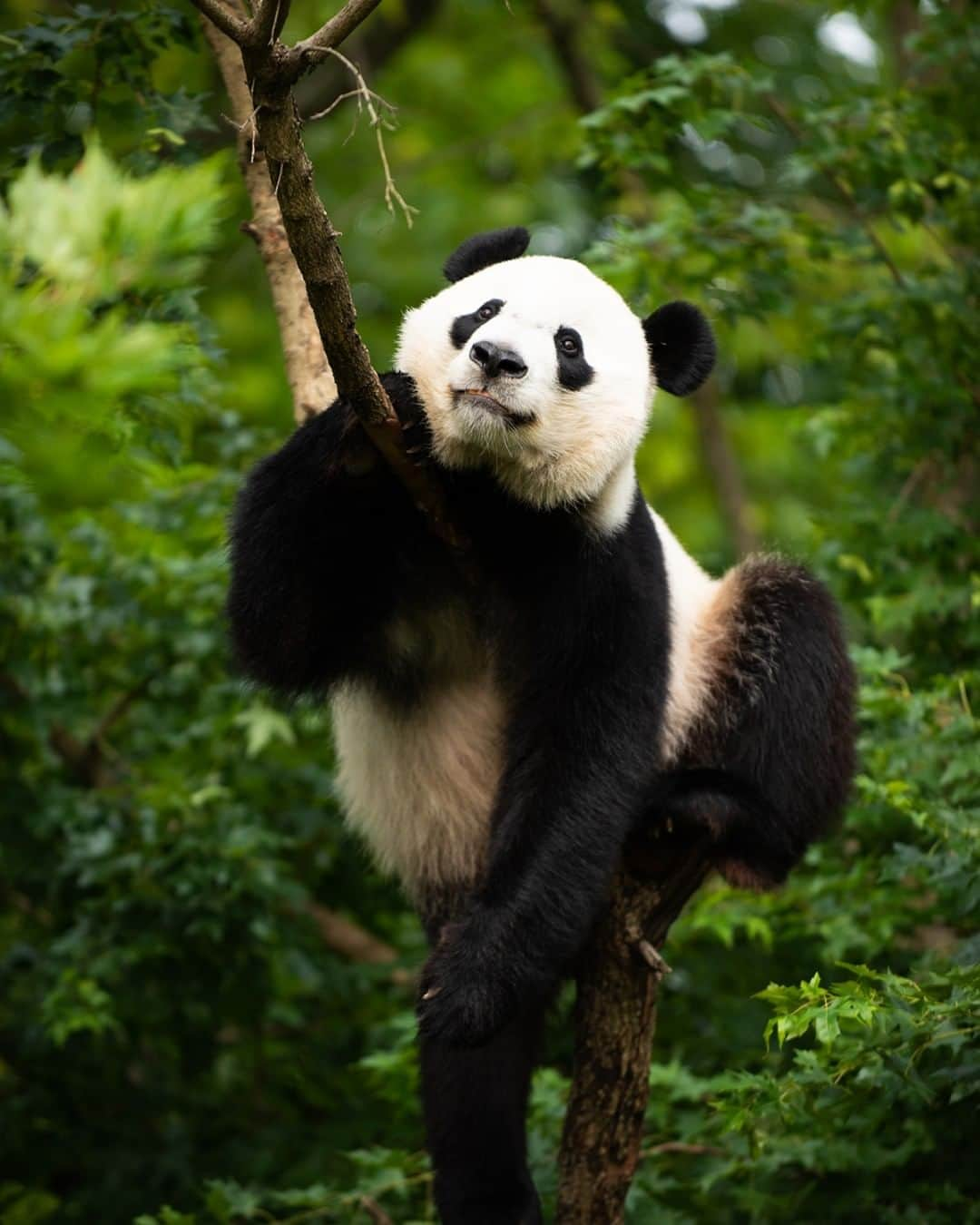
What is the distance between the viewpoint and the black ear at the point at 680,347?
4172mm

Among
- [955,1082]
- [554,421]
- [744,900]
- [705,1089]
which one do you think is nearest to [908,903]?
[744,900]

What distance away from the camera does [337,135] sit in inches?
442

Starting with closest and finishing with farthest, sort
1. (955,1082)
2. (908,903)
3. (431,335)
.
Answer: (955,1082) → (431,335) → (908,903)

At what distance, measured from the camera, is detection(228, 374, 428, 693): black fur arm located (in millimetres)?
3602

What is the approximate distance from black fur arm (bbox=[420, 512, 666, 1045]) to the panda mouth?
0.54 metres

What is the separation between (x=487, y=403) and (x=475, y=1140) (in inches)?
86.3

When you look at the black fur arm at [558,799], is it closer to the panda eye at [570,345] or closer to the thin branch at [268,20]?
the panda eye at [570,345]

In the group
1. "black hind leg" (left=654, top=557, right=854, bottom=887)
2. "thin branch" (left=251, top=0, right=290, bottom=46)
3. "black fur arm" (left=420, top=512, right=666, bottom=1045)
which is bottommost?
"black hind leg" (left=654, top=557, right=854, bottom=887)

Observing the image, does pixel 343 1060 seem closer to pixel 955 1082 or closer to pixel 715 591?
pixel 715 591

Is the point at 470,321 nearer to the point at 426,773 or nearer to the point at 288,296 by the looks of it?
the point at 288,296

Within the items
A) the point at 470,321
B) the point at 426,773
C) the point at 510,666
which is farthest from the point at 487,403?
the point at 426,773

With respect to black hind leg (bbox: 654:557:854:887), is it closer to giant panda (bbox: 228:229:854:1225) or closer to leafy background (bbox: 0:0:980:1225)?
giant panda (bbox: 228:229:854:1225)

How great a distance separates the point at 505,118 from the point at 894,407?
6551 millimetres

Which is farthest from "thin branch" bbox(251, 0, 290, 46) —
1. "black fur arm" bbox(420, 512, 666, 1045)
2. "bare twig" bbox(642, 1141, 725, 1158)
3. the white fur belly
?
"bare twig" bbox(642, 1141, 725, 1158)
